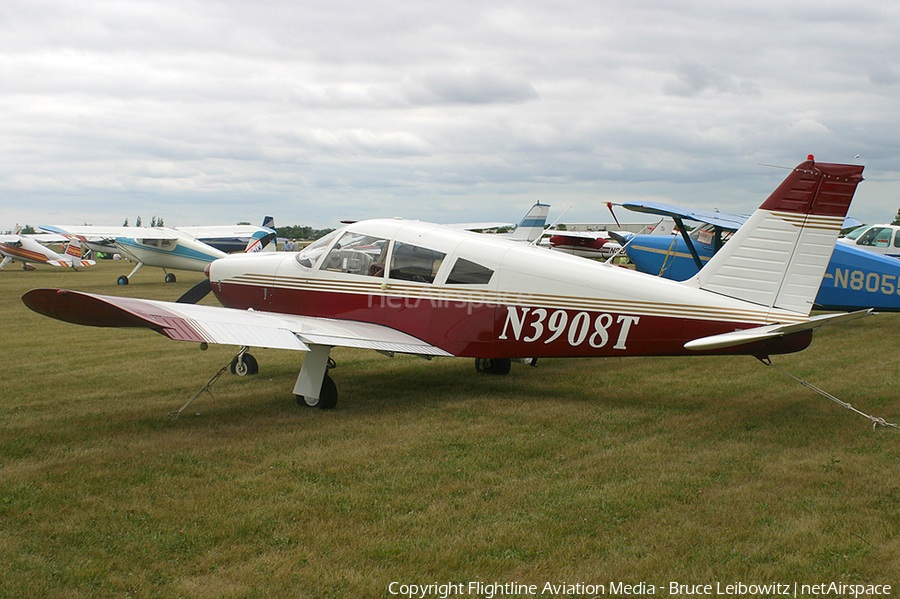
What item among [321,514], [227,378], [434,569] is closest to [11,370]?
[227,378]

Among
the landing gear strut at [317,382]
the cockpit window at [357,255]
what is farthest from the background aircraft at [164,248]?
the landing gear strut at [317,382]

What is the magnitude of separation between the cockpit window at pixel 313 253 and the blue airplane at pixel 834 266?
5.56 metres

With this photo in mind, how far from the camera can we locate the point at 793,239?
595 centimetres

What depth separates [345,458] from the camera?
17.4 ft

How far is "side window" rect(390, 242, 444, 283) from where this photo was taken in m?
7.29

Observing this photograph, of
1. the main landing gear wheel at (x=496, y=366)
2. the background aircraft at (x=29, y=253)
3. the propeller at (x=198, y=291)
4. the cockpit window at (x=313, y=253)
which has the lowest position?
the background aircraft at (x=29, y=253)

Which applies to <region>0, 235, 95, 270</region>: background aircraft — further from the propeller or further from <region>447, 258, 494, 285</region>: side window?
<region>447, 258, 494, 285</region>: side window

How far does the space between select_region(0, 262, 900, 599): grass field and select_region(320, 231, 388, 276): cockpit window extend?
151 cm

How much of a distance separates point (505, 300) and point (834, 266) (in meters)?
7.03

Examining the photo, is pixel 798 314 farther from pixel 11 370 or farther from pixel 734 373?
pixel 11 370

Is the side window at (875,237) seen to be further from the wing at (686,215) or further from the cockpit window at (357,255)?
the cockpit window at (357,255)

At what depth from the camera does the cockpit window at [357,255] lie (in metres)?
7.66

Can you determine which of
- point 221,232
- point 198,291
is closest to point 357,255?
point 198,291

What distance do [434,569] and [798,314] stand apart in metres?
4.30
